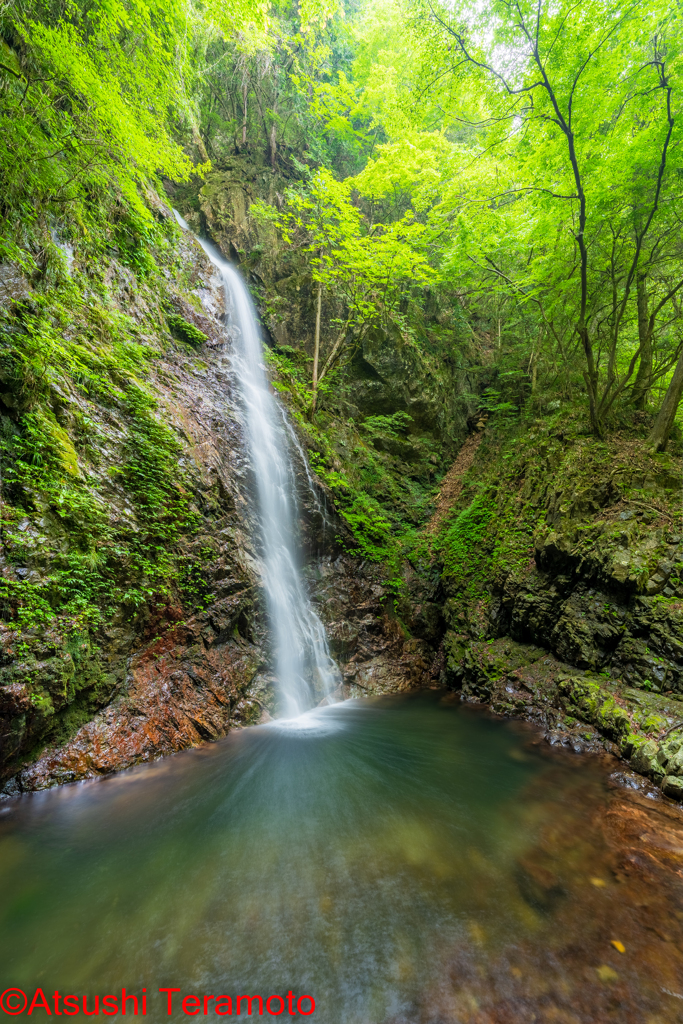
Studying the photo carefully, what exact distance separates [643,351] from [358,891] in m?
10.3

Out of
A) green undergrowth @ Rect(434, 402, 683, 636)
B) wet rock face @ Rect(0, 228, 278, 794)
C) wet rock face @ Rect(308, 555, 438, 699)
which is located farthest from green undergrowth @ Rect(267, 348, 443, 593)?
wet rock face @ Rect(0, 228, 278, 794)

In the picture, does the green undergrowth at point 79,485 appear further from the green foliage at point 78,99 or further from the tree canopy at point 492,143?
the tree canopy at point 492,143

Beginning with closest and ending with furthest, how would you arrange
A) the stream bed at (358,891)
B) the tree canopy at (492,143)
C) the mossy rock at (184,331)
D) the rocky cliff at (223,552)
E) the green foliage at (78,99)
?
the stream bed at (358,891) < the rocky cliff at (223,552) < the green foliage at (78,99) < the tree canopy at (492,143) < the mossy rock at (184,331)

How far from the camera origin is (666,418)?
23.8 feet

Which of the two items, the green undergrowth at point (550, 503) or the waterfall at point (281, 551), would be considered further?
the waterfall at point (281, 551)

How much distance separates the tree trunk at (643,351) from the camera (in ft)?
26.4

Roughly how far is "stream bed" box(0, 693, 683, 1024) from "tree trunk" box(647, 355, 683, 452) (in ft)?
18.0

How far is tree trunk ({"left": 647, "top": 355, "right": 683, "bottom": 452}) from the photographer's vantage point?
23.1ft

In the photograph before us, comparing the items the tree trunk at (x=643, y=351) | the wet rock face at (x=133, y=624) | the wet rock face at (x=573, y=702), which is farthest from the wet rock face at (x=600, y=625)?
the tree trunk at (x=643, y=351)

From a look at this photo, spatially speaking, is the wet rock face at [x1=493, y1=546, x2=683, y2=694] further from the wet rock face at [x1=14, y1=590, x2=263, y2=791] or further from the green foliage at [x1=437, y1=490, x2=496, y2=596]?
the wet rock face at [x1=14, y1=590, x2=263, y2=791]

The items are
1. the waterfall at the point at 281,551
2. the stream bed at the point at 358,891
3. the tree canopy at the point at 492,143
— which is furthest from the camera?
the waterfall at the point at 281,551

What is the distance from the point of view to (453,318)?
14969mm

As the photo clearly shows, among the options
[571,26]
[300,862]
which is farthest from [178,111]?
[300,862]

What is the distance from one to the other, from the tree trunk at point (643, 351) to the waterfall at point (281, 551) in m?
7.33
